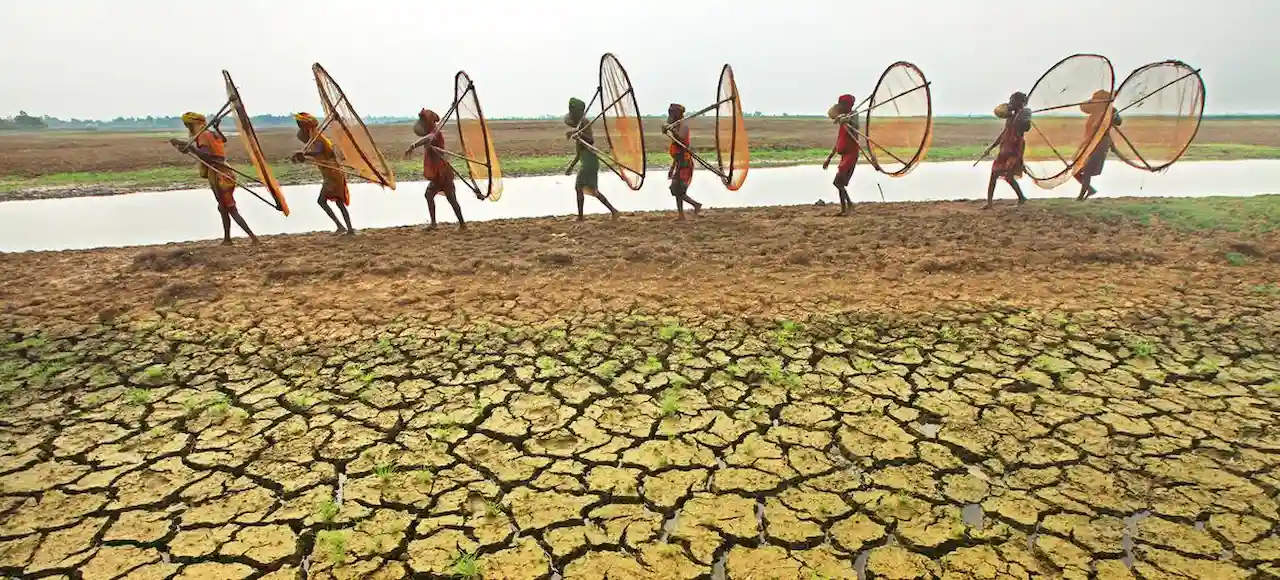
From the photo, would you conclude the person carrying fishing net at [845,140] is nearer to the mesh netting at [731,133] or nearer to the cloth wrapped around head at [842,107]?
the cloth wrapped around head at [842,107]

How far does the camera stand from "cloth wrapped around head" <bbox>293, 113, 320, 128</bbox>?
23.4ft

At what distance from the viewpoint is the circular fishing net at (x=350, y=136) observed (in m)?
6.60

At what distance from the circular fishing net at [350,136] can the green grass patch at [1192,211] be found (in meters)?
8.90

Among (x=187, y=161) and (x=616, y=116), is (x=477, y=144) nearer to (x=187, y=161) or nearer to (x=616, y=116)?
(x=616, y=116)

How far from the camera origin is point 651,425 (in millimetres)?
3436

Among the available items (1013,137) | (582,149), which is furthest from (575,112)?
(1013,137)

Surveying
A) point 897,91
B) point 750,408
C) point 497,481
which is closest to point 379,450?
point 497,481

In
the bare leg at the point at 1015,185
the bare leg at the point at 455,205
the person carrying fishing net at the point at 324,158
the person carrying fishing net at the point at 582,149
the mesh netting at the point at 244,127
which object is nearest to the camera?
the mesh netting at the point at 244,127

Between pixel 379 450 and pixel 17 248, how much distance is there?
851 centimetres

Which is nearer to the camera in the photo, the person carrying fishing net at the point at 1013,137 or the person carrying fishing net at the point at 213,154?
the person carrying fishing net at the point at 213,154

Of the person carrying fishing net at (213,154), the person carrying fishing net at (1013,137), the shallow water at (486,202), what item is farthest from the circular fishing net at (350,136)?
the person carrying fishing net at (1013,137)

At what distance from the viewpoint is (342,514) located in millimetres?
2713

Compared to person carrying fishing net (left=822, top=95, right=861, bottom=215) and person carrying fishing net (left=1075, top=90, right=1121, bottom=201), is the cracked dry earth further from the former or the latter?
person carrying fishing net (left=822, top=95, right=861, bottom=215)

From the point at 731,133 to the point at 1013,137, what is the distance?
4.18 meters
